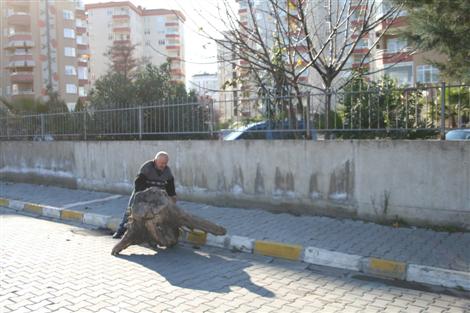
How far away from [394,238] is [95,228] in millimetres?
5304

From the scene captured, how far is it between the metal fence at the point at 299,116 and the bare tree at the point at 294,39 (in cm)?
139

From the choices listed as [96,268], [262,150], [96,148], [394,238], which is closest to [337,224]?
[394,238]

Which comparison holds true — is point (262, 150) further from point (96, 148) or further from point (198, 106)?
point (96, 148)

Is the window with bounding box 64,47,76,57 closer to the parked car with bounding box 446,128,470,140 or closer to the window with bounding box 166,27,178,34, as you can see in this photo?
the window with bounding box 166,27,178,34

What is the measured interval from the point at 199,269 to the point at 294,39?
6584 mm

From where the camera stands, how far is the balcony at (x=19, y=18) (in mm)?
72000

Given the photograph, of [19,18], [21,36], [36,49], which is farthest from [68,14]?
Answer: [21,36]

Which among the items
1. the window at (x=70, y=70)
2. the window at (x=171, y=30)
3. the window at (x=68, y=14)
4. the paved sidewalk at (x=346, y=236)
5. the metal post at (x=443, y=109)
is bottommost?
the paved sidewalk at (x=346, y=236)

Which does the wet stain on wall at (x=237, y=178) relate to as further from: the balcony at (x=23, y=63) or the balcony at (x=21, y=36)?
the balcony at (x=21, y=36)

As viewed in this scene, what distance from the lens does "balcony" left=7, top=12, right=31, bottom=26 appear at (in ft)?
236

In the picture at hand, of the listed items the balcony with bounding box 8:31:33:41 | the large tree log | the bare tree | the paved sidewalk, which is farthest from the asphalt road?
the balcony with bounding box 8:31:33:41

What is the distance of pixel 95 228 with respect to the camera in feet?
29.9

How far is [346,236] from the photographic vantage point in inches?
281

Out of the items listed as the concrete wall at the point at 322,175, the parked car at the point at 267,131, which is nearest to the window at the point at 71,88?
the concrete wall at the point at 322,175
